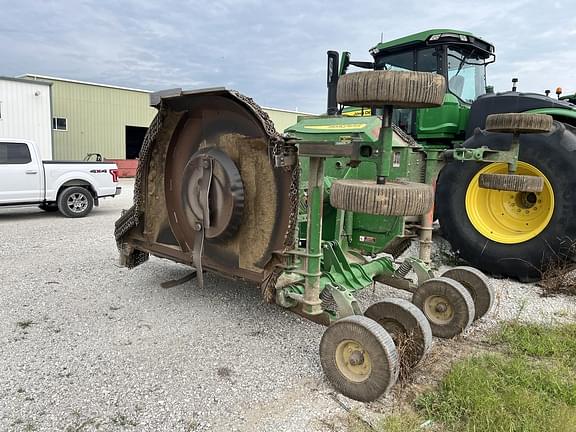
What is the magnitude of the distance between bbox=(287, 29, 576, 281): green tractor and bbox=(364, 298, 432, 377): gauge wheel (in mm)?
1168

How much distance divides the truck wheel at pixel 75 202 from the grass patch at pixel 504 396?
351 inches

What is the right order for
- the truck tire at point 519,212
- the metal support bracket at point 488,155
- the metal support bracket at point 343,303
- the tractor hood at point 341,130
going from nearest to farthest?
the metal support bracket at point 343,303
the metal support bracket at point 488,155
the tractor hood at point 341,130
the truck tire at point 519,212

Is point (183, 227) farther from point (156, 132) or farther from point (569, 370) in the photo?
Result: point (569, 370)

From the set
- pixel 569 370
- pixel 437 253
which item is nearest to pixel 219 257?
pixel 569 370

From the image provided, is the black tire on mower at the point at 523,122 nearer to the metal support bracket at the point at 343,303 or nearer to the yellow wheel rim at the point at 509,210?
the yellow wheel rim at the point at 509,210

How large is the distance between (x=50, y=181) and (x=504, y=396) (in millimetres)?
9549

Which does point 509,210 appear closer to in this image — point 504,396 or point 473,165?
point 473,165

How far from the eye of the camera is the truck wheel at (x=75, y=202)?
9.70m

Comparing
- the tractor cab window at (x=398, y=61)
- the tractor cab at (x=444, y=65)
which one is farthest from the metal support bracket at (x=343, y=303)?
the tractor cab window at (x=398, y=61)

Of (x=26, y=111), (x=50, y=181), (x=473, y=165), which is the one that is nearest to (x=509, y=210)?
(x=473, y=165)

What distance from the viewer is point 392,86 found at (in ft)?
8.04

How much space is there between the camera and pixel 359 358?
109 inches

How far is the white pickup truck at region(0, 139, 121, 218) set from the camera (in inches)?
360

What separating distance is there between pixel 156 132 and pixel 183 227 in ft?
3.00
